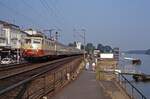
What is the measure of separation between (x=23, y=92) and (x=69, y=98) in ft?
18.5

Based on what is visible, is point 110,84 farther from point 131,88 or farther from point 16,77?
point 16,77

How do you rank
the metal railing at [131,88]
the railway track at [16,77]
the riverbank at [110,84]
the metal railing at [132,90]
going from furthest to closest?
the riverbank at [110,84]
the metal railing at [131,88]
the metal railing at [132,90]
the railway track at [16,77]

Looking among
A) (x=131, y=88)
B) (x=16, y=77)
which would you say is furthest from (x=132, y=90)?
(x=131, y=88)

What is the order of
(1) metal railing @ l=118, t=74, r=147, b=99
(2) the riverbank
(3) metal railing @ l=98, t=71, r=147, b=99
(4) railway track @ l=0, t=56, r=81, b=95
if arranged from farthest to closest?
(2) the riverbank
(3) metal railing @ l=98, t=71, r=147, b=99
(1) metal railing @ l=118, t=74, r=147, b=99
(4) railway track @ l=0, t=56, r=81, b=95

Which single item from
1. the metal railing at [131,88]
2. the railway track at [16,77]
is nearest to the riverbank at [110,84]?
the metal railing at [131,88]

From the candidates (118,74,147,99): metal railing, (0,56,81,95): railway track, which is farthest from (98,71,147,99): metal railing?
(0,56,81,95): railway track

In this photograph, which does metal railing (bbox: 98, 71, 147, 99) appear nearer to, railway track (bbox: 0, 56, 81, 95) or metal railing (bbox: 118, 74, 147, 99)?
metal railing (bbox: 118, 74, 147, 99)

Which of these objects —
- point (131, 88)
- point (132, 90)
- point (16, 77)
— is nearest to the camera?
point (132, 90)

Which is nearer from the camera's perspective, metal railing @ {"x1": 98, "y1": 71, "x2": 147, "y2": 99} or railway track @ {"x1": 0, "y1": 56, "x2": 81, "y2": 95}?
railway track @ {"x1": 0, "y1": 56, "x2": 81, "y2": 95}

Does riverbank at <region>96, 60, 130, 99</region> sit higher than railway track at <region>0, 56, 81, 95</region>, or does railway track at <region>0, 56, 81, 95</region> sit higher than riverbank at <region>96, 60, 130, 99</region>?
railway track at <region>0, 56, 81, 95</region>

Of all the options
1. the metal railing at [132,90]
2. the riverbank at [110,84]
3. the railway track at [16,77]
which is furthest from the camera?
the riverbank at [110,84]

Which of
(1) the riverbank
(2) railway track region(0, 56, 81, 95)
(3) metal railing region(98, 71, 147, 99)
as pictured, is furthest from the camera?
(1) the riverbank

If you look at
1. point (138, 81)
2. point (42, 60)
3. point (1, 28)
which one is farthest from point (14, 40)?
point (42, 60)

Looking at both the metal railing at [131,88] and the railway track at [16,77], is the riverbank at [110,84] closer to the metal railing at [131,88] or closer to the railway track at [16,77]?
the metal railing at [131,88]
